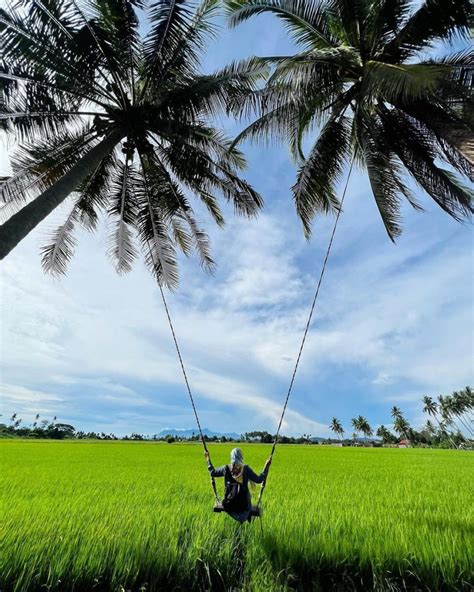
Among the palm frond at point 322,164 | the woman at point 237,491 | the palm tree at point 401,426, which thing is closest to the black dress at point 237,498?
the woman at point 237,491

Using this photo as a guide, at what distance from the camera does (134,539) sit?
3818 millimetres

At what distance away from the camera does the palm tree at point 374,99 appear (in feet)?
20.5

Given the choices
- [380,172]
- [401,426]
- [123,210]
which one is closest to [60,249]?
[123,210]

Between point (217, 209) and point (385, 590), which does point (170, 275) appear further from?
point (385, 590)

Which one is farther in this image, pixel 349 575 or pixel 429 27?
pixel 429 27

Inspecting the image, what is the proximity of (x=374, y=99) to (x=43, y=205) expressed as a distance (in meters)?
6.21

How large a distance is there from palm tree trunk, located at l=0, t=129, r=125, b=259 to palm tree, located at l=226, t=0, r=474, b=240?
113 inches

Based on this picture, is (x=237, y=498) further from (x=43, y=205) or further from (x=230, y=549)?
(x=43, y=205)

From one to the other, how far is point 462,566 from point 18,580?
3610mm

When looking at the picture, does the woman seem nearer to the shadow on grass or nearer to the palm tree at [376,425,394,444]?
the shadow on grass

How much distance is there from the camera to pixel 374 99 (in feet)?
24.6

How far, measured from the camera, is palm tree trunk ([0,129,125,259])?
445 centimetres

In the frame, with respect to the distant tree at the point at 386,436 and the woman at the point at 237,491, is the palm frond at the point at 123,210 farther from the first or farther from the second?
the distant tree at the point at 386,436

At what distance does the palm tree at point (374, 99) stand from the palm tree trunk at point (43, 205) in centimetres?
287
